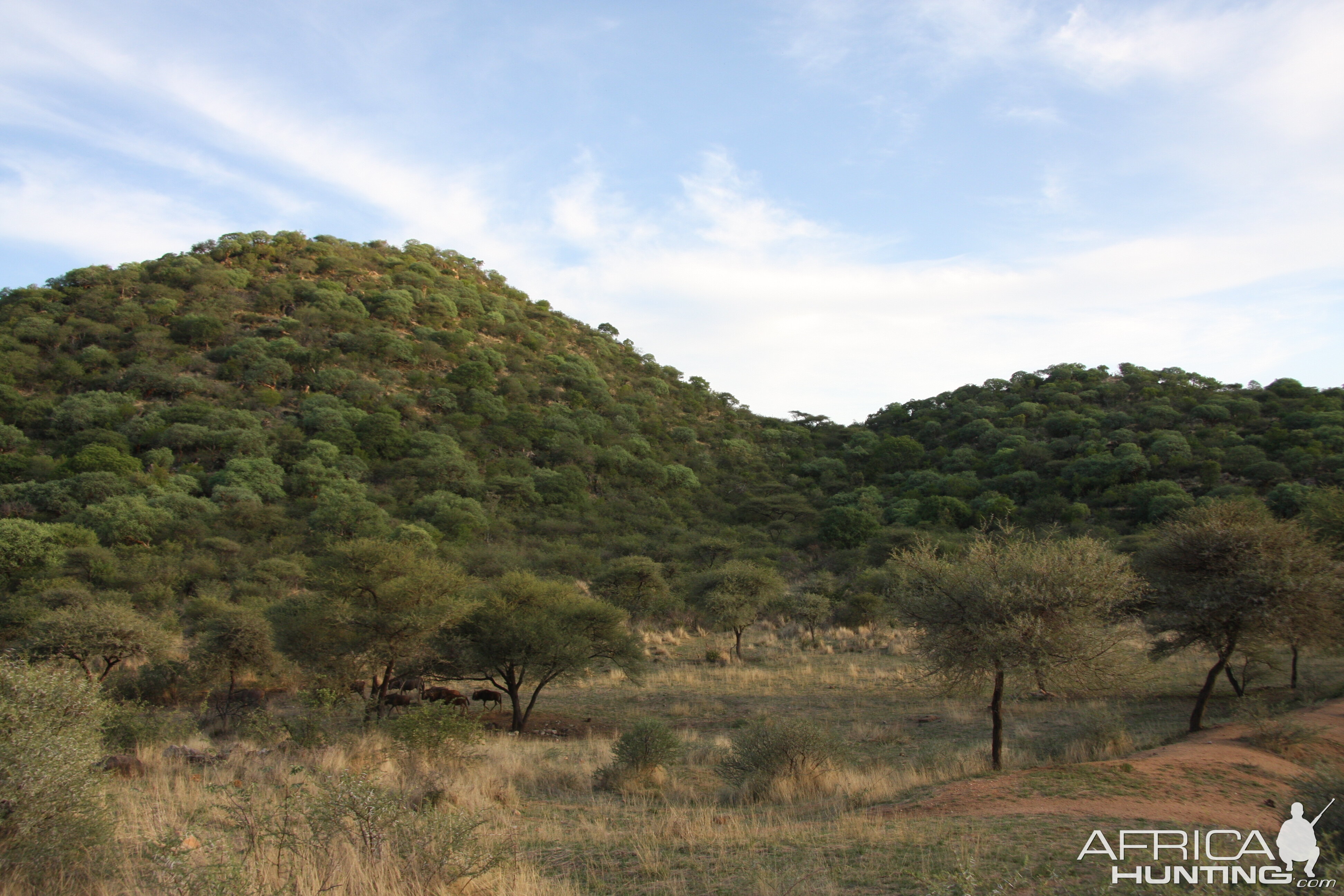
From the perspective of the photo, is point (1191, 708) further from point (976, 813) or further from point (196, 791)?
point (196, 791)

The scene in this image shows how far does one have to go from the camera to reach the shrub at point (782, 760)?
33.7 feet

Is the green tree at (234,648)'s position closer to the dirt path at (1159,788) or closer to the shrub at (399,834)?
the shrub at (399,834)

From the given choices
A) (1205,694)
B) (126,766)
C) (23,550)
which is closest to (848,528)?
(1205,694)

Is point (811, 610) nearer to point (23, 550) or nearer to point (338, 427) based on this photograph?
point (23, 550)

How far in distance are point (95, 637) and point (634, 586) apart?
2069cm

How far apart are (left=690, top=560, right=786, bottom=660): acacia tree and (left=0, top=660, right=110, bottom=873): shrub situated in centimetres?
2296

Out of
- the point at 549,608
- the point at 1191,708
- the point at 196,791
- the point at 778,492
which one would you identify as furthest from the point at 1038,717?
the point at 778,492

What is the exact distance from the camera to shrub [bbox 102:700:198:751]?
10.9 meters

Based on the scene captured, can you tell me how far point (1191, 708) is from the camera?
1628 centimetres

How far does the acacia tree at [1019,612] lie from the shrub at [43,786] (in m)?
10.5

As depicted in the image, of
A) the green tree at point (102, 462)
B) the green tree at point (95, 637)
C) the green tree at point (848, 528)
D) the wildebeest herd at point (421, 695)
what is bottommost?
the wildebeest herd at point (421, 695)

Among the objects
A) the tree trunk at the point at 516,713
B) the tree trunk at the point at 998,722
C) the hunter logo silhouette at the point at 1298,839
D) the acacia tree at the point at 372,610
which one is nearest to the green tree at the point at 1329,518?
the tree trunk at the point at 998,722

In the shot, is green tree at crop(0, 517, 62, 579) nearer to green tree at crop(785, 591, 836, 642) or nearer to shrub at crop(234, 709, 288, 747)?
shrub at crop(234, 709, 288, 747)

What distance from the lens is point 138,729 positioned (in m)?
11.3
